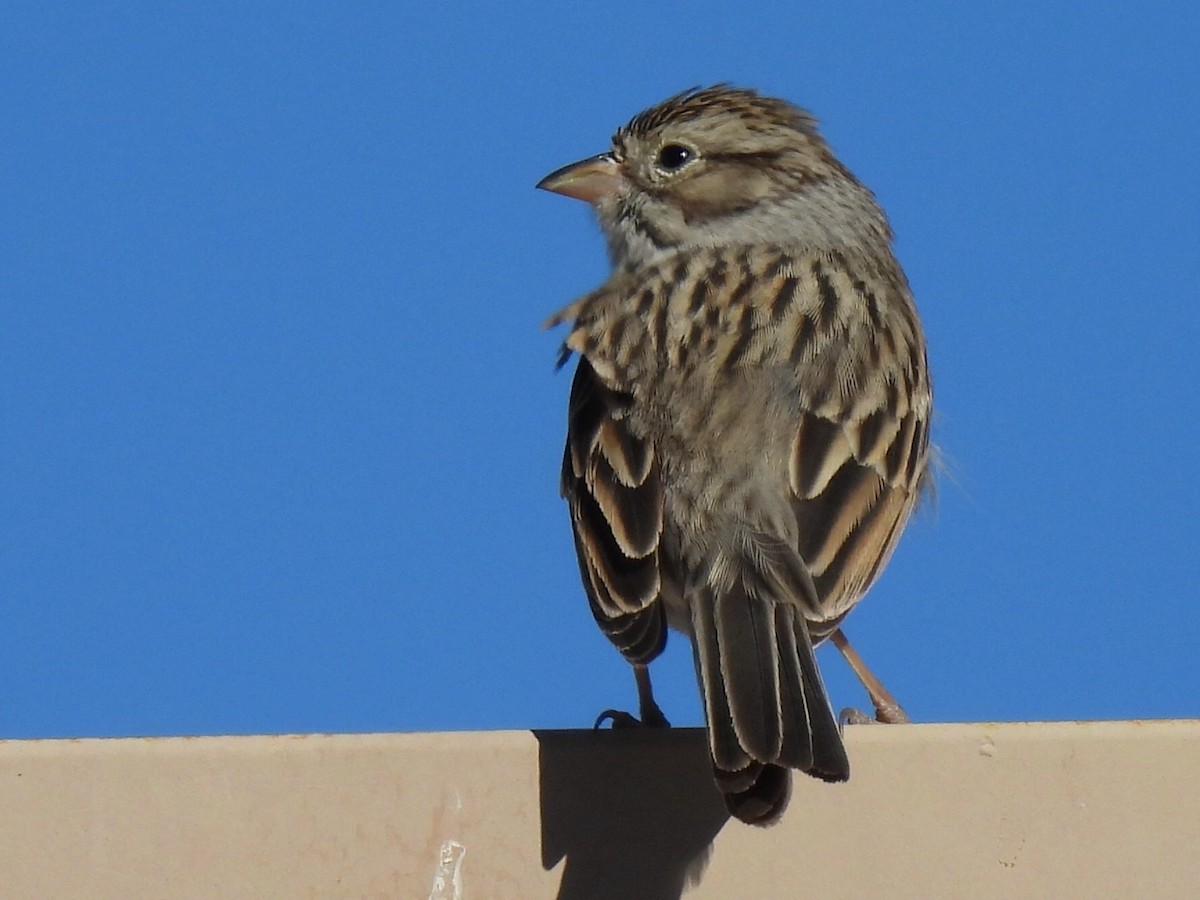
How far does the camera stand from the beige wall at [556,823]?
149 inches

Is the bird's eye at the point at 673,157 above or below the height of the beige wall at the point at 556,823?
above

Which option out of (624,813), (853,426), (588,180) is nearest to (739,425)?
(853,426)

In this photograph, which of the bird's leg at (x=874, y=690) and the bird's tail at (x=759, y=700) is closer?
the bird's tail at (x=759, y=700)

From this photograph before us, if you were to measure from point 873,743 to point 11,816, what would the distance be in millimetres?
1766

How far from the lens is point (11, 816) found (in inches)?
152

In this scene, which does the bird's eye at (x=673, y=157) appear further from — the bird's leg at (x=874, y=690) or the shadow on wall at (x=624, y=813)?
the shadow on wall at (x=624, y=813)

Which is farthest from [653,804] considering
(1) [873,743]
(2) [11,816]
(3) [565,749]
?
(2) [11,816]

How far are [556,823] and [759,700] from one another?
518 mm

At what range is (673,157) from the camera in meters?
7.07

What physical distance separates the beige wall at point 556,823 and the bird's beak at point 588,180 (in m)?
3.36

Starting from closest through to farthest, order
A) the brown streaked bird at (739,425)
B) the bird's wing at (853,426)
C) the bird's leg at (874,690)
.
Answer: the brown streaked bird at (739,425), the bird's wing at (853,426), the bird's leg at (874,690)

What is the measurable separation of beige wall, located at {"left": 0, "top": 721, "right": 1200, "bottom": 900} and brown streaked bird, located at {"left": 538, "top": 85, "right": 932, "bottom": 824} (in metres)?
0.19

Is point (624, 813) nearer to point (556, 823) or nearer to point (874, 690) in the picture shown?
point (556, 823)

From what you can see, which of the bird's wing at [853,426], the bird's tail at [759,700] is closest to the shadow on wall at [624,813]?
the bird's tail at [759,700]
